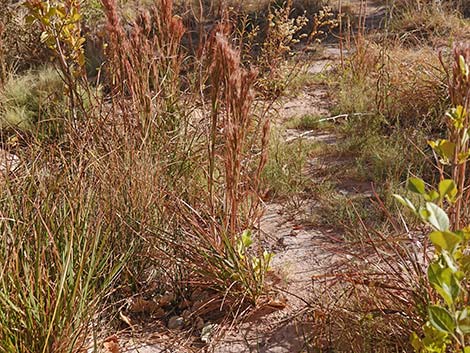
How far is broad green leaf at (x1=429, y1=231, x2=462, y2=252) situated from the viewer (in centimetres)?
112

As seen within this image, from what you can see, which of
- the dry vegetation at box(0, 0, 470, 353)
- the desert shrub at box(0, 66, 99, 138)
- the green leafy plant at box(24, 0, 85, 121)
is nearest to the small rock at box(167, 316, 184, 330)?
the dry vegetation at box(0, 0, 470, 353)

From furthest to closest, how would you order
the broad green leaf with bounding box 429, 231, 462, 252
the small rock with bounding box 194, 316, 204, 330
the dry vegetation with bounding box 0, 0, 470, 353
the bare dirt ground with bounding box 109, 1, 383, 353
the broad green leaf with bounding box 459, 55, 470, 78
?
the small rock with bounding box 194, 316, 204, 330, the bare dirt ground with bounding box 109, 1, 383, 353, the dry vegetation with bounding box 0, 0, 470, 353, the broad green leaf with bounding box 459, 55, 470, 78, the broad green leaf with bounding box 429, 231, 462, 252

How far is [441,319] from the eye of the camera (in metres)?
1.18

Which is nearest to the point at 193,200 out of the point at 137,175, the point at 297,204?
the point at 137,175

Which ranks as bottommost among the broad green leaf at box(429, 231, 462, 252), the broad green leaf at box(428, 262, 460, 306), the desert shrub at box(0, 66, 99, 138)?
the desert shrub at box(0, 66, 99, 138)

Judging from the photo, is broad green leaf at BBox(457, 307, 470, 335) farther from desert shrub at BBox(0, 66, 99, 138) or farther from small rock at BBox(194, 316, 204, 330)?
A: desert shrub at BBox(0, 66, 99, 138)

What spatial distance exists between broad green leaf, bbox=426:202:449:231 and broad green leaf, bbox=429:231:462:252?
0.08 feet

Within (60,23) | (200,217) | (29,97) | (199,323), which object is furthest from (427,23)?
(199,323)

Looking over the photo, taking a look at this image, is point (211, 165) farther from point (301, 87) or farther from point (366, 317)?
point (301, 87)

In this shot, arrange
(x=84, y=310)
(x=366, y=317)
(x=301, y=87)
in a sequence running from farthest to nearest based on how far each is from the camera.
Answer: (x=301, y=87) < (x=84, y=310) < (x=366, y=317)

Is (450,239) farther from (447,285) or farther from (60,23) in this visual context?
(60,23)

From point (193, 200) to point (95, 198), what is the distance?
0.48m

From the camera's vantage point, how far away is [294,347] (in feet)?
6.88

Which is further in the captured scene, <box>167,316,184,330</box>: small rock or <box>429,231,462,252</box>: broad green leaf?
<box>167,316,184,330</box>: small rock
